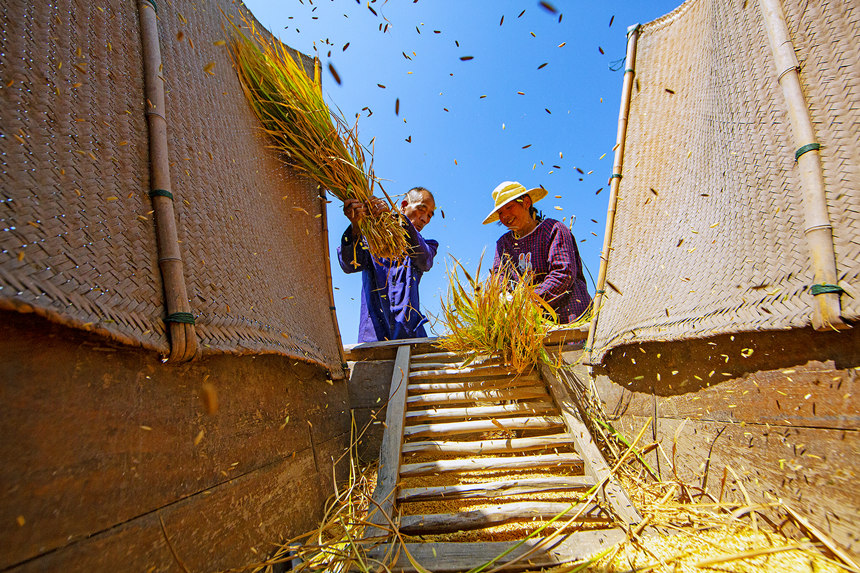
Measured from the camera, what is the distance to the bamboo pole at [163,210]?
37.9 inches

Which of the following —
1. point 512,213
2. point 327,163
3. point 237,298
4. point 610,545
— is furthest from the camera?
point 512,213

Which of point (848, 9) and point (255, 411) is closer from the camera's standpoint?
point (848, 9)

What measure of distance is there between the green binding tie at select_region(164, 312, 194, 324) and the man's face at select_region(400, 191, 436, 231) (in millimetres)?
2500

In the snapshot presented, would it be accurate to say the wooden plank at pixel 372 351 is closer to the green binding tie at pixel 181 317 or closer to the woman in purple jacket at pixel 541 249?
the woman in purple jacket at pixel 541 249

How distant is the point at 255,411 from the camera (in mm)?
1301

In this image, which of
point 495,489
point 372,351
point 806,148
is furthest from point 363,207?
point 806,148

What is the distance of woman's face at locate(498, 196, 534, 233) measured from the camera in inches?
122

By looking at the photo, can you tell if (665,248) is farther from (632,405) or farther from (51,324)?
(51,324)

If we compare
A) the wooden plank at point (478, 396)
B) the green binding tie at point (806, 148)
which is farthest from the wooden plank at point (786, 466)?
the green binding tie at point (806, 148)

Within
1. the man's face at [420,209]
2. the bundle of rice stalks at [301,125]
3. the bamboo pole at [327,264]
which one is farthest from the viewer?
the man's face at [420,209]

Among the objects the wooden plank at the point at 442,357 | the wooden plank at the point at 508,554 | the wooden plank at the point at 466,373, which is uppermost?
the wooden plank at the point at 442,357

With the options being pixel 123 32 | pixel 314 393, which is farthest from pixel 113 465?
pixel 123 32

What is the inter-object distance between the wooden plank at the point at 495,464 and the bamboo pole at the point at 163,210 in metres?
1.00

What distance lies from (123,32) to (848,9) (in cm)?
204
